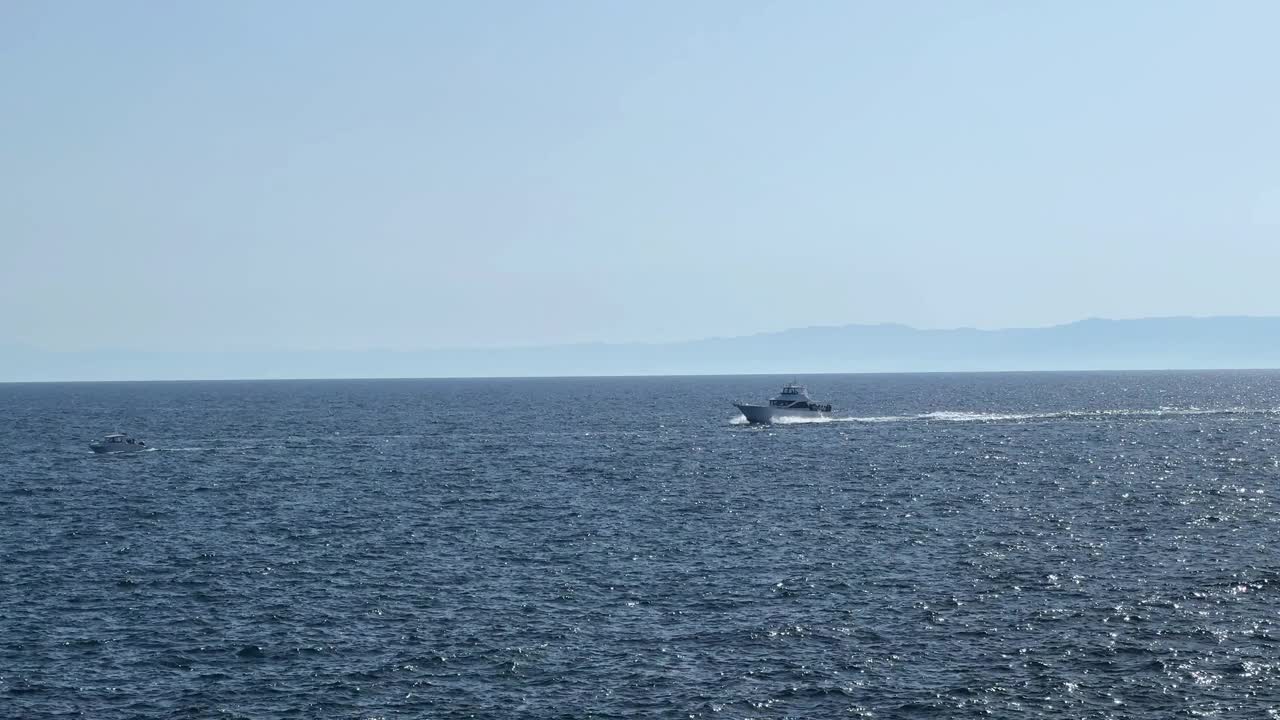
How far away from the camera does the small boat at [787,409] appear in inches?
7096

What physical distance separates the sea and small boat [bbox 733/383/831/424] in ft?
188

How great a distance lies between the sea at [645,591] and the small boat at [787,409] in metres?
57.4

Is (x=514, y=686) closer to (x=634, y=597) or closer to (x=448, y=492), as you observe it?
(x=634, y=597)

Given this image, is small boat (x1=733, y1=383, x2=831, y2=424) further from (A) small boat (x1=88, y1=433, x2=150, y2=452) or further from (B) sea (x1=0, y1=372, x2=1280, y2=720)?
(A) small boat (x1=88, y1=433, x2=150, y2=452)

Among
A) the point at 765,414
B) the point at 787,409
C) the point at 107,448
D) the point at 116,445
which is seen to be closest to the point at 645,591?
the point at 116,445

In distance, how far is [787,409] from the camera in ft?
598

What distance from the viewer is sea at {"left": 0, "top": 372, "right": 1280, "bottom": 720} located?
4588 cm

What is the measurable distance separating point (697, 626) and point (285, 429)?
146264 millimetres

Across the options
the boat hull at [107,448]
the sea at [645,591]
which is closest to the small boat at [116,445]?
the boat hull at [107,448]

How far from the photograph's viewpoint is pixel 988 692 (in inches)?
1784

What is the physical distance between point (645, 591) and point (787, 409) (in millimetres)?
121934

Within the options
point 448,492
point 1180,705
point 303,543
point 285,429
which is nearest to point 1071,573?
point 1180,705

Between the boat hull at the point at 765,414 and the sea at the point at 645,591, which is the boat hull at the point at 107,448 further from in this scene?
the boat hull at the point at 765,414

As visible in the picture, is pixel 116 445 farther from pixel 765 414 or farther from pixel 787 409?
pixel 787 409
